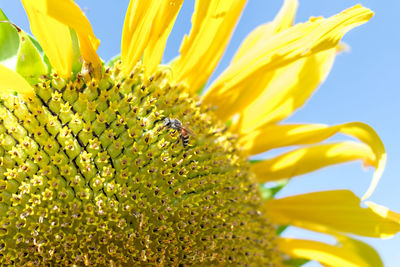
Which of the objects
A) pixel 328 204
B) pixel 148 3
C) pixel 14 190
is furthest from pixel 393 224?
pixel 14 190

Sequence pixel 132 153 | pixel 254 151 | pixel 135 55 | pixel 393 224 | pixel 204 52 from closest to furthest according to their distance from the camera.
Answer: pixel 132 153 < pixel 135 55 < pixel 204 52 < pixel 393 224 < pixel 254 151

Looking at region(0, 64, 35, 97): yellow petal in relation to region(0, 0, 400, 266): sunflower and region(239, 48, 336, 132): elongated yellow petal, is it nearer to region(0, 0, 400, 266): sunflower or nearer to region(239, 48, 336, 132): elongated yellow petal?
region(0, 0, 400, 266): sunflower

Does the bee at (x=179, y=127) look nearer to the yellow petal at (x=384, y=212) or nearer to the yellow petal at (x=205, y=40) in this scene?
the yellow petal at (x=205, y=40)

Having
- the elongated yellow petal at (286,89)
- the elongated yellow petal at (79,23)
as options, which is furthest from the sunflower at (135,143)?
the elongated yellow petal at (286,89)

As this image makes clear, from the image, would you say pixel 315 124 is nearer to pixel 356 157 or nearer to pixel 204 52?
pixel 356 157

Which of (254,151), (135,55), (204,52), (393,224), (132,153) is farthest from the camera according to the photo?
(254,151)

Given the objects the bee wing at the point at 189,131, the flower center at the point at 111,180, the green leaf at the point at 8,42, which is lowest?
the flower center at the point at 111,180

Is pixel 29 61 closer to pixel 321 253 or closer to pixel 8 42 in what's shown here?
pixel 8 42
